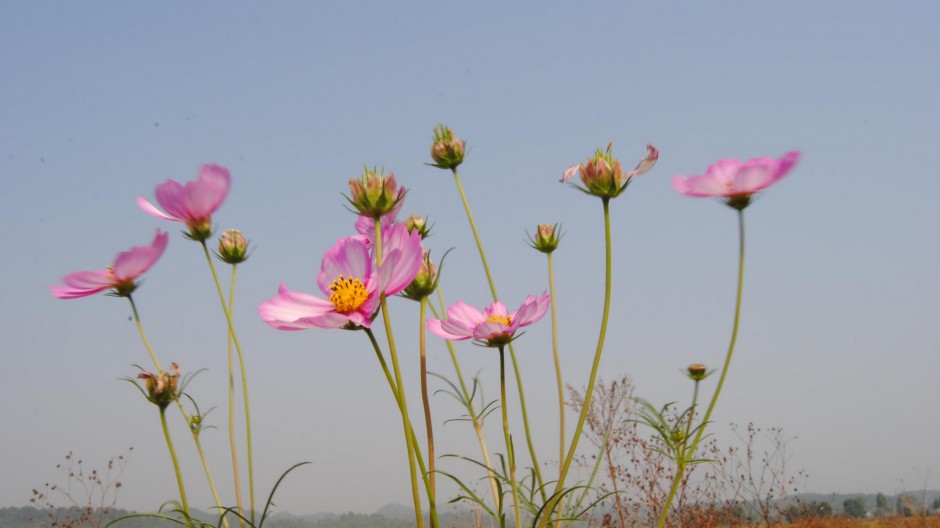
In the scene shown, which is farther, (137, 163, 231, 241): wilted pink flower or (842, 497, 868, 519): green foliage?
(842, 497, 868, 519): green foliage

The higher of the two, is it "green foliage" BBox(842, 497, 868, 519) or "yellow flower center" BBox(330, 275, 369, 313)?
"yellow flower center" BBox(330, 275, 369, 313)

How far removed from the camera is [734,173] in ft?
4.40

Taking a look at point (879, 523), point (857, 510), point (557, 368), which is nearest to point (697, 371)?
point (557, 368)

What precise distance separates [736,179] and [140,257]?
1.05 m

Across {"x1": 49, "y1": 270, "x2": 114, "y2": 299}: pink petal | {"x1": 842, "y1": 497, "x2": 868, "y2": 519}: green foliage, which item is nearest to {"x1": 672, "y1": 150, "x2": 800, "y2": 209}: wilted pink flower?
{"x1": 49, "y1": 270, "x2": 114, "y2": 299}: pink petal

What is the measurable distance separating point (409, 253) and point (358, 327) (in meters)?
0.14

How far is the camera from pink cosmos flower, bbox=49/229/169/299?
1.44 m

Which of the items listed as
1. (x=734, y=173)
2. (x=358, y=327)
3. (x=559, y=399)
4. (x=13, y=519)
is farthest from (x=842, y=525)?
(x=13, y=519)

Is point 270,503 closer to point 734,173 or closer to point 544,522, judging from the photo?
point 544,522

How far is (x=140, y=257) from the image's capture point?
57.1 inches

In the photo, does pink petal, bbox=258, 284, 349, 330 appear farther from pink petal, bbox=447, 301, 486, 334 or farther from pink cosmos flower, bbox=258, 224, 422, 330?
pink petal, bbox=447, 301, 486, 334

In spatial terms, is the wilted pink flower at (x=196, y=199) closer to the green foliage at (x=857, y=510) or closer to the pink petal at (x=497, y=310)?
the pink petal at (x=497, y=310)

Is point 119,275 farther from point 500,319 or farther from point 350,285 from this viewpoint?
point 500,319

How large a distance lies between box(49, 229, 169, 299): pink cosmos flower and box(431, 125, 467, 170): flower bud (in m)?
0.78
